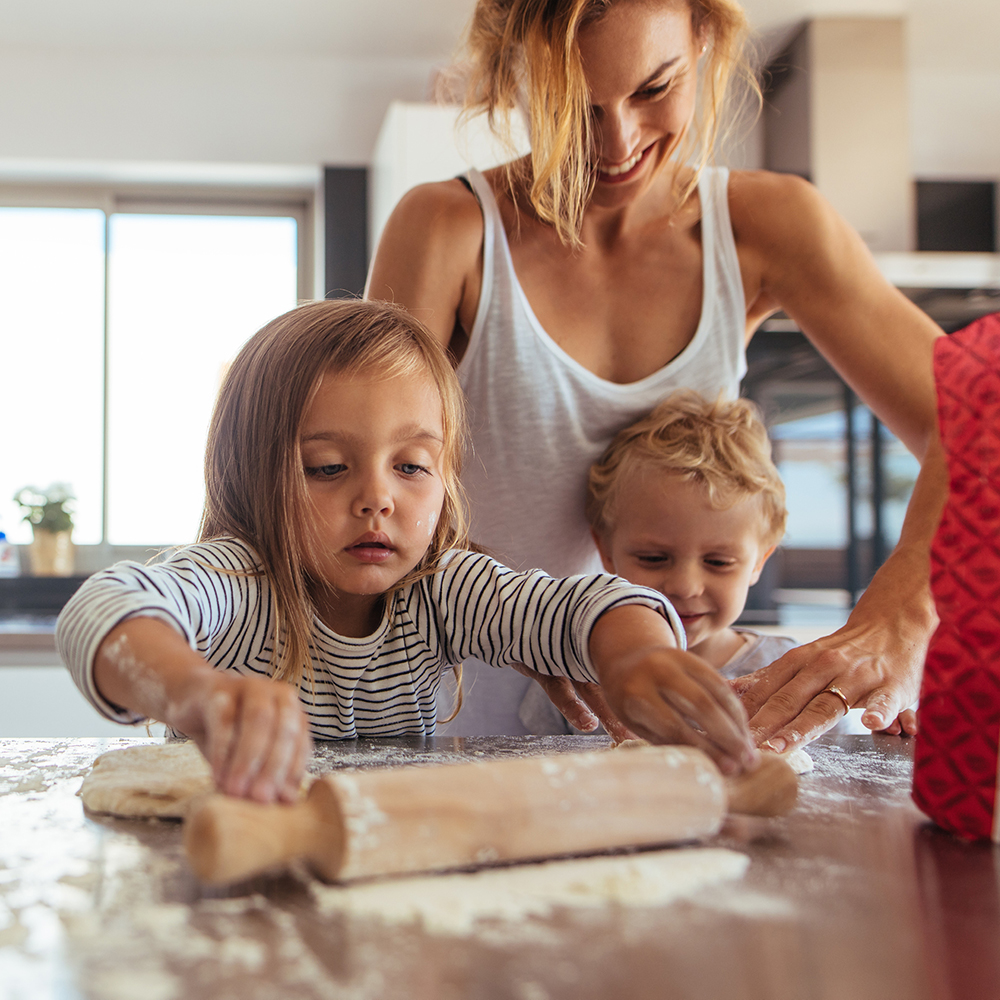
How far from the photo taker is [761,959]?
1.07ft

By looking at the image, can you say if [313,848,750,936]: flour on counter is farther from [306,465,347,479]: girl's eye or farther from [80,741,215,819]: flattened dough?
[306,465,347,479]: girl's eye

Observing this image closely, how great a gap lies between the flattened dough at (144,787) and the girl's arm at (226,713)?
0.14ft

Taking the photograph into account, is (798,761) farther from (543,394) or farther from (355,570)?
(543,394)

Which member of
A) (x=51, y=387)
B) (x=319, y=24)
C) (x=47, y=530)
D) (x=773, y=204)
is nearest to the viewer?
(x=773, y=204)

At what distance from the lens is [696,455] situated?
1.13 m

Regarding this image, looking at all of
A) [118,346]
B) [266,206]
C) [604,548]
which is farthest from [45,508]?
[604,548]

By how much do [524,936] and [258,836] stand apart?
0.11 m

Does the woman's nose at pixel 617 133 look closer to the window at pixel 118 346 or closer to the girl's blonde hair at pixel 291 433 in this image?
the girl's blonde hair at pixel 291 433

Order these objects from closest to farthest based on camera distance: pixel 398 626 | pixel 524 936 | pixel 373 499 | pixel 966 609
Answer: pixel 524 936, pixel 966 609, pixel 373 499, pixel 398 626

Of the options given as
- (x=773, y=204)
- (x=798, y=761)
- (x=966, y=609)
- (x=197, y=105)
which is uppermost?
(x=197, y=105)

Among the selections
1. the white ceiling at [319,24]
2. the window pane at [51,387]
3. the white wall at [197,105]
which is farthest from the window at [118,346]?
the white ceiling at [319,24]

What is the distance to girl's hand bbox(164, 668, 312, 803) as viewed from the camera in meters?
0.40

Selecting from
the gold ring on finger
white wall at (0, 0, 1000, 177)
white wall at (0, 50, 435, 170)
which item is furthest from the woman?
white wall at (0, 50, 435, 170)

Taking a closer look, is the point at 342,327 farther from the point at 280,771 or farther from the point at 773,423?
the point at 773,423
